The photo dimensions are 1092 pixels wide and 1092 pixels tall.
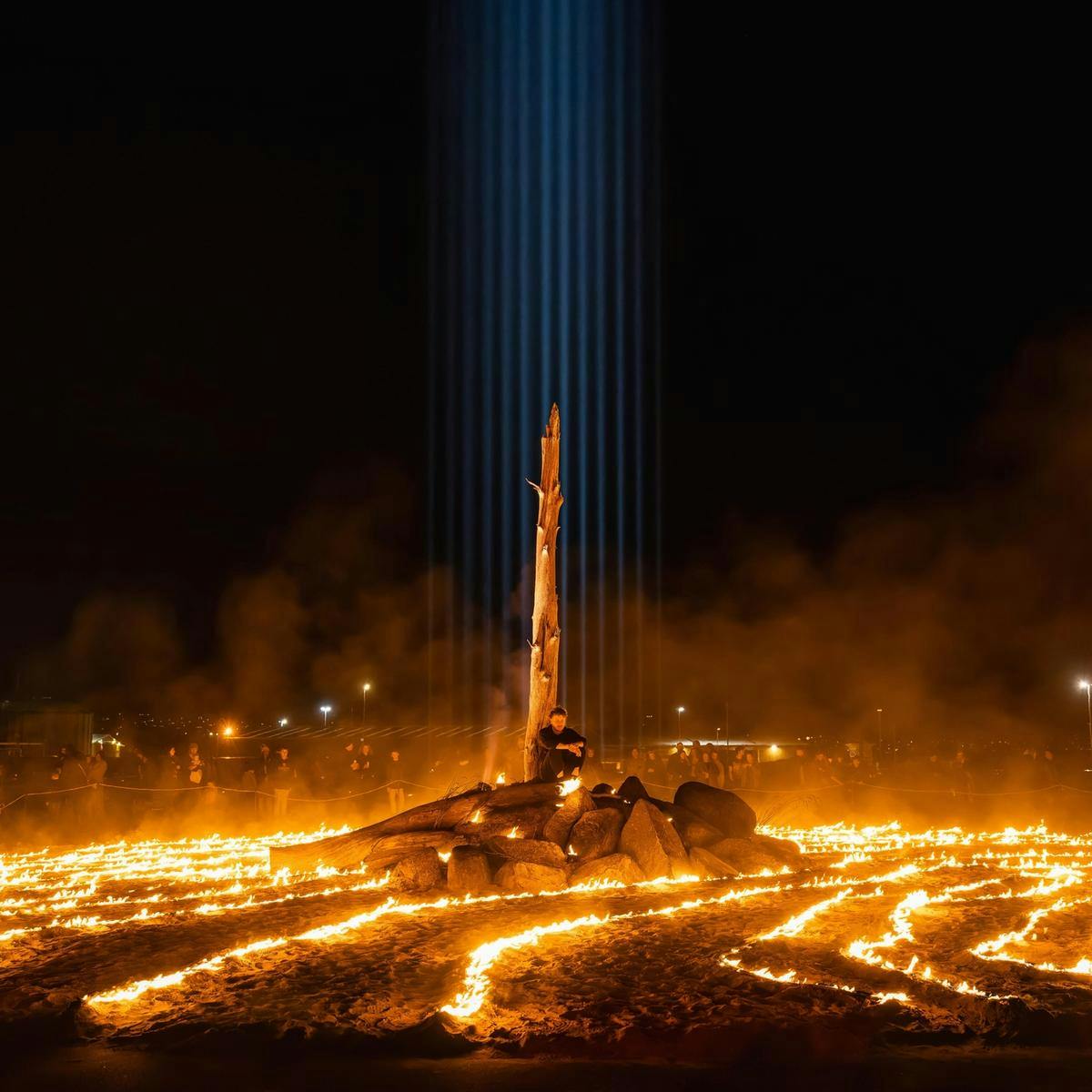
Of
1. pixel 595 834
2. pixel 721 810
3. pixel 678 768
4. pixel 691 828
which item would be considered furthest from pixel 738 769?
pixel 595 834

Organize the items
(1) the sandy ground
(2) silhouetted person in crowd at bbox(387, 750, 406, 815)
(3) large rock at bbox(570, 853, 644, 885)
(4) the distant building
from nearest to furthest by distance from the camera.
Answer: (1) the sandy ground < (3) large rock at bbox(570, 853, 644, 885) < (2) silhouetted person in crowd at bbox(387, 750, 406, 815) < (4) the distant building

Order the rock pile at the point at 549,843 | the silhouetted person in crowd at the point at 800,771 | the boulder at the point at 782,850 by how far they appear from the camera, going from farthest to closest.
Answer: the silhouetted person in crowd at the point at 800,771 < the boulder at the point at 782,850 < the rock pile at the point at 549,843

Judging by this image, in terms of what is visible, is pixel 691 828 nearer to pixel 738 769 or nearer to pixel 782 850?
pixel 782 850

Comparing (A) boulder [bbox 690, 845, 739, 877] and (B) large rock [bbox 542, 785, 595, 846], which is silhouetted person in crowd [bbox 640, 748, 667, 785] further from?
(B) large rock [bbox 542, 785, 595, 846]

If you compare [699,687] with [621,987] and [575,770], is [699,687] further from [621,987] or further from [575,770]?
[621,987]

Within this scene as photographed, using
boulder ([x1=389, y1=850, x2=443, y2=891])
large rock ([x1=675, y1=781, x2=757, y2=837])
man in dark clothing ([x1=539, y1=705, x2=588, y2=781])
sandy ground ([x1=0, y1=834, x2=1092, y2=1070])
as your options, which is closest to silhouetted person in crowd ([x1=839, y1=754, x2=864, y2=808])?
large rock ([x1=675, y1=781, x2=757, y2=837])

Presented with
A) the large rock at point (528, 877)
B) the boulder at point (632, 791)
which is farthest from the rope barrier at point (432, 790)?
the large rock at point (528, 877)

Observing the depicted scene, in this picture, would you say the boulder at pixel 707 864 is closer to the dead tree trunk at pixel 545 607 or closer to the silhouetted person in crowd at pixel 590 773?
the dead tree trunk at pixel 545 607
